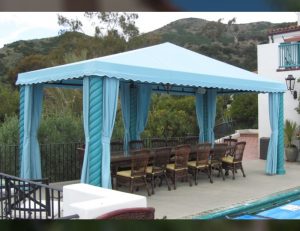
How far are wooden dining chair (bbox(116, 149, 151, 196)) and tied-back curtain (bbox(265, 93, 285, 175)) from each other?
4251 millimetres

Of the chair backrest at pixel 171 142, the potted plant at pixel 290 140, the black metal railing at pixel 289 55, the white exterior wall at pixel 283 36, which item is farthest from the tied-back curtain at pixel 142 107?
the white exterior wall at pixel 283 36

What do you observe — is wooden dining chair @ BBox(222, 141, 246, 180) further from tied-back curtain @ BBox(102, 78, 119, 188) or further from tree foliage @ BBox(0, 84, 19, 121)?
tree foliage @ BBox(0, 84, 19, 121)

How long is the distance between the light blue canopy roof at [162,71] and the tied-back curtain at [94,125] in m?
0.23

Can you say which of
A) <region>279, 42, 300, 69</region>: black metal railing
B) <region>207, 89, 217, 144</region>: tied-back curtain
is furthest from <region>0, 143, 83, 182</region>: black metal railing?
<region>279, 42, 300, 69</region>: black metal railing

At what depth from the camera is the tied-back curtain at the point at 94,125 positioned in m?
7.28

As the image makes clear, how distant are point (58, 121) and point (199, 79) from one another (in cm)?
438

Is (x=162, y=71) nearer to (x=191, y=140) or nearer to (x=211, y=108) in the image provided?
(x=191, y=140)

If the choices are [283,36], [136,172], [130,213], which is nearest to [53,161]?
[136,172]

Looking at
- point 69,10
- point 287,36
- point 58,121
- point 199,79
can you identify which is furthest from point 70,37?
point 69,10

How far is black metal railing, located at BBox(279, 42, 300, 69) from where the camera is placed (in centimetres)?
1437

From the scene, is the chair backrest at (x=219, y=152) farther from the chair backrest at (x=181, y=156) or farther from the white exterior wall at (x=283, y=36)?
the white exterior wall at (x=283, y=36)

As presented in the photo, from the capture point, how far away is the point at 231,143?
1130 centimetres

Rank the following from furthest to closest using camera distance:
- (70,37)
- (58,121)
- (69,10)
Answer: (70,37), (58,121), (69,10)

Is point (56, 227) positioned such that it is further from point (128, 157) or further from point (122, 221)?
point (128, 157)
